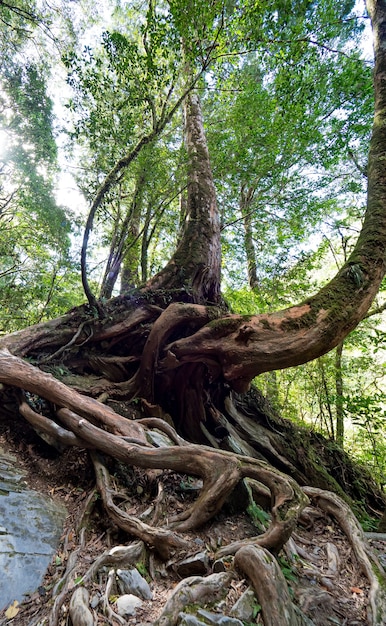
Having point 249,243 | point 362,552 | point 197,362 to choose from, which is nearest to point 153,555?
point 362,552

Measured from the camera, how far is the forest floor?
5.37 ft

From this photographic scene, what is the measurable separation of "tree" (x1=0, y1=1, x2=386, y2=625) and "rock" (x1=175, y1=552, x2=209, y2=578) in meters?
0.13

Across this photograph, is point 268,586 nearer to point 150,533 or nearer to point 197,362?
point 150,533

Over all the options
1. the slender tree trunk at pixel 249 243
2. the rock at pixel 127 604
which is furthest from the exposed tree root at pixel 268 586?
the slender tree trunk at pixel 249 243

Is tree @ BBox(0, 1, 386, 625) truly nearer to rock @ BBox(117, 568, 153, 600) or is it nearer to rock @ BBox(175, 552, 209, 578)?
rock @ BBox(175, 552, 209, 578)

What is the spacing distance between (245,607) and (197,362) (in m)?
2.74

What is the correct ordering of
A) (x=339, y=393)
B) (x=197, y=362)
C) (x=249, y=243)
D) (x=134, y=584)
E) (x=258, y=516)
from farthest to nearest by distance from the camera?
(x=249, y=243) < (x=339, y=393) < (x=197, y=362) < (x=258, y=516) < (x=134, y=584)

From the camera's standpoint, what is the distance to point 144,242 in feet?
21.2

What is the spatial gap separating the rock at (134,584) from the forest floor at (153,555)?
5 centimetres

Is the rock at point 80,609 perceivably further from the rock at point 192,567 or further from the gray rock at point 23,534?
the rock at point 192,567

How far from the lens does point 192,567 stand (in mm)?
1839

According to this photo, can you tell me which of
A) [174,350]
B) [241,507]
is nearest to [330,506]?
[241,507]

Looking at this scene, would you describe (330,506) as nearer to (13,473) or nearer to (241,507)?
(241,507)

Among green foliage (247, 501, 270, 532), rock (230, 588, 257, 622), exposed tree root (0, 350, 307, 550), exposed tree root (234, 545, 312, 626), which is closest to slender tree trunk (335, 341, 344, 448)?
green foliage (247, 501, 270, 532)
